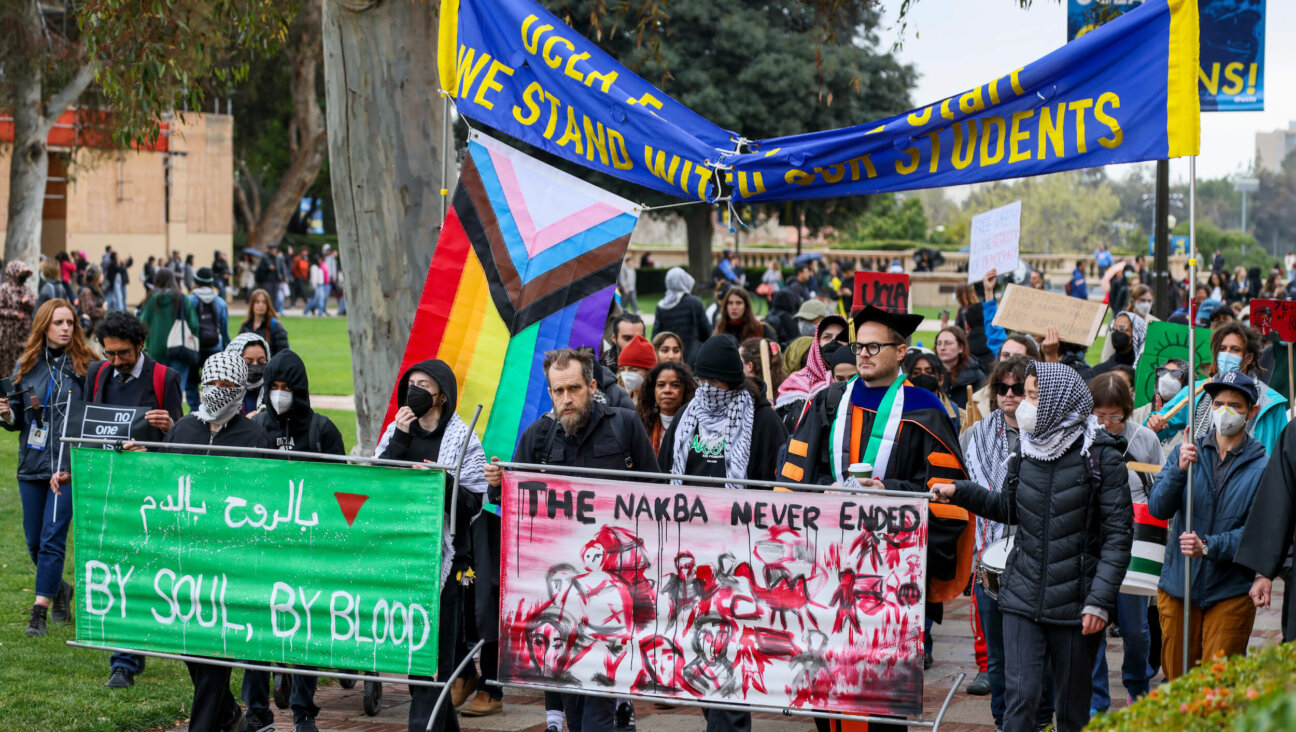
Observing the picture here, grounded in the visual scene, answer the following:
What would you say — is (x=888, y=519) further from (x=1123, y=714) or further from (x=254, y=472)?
(x=254, y=472)

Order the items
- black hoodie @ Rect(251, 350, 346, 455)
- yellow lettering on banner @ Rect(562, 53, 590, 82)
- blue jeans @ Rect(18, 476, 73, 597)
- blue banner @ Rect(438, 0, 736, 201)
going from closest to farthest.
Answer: blue banner @ Rect(438, 0, 736, 201) → yellow lettering on banner @ Rect(562, 53, 590, 82) → black hoodie @ Rect(251, 350, 346, 455) → blue jeans @ Rect(18, 476, 73, 597)

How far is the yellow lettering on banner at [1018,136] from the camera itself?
6.09 meters

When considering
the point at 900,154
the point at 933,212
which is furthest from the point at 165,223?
the point at 933,212

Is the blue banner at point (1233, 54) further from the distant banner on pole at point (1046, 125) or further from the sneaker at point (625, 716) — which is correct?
the sneaker at point (625, 716)

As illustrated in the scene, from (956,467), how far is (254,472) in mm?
2871

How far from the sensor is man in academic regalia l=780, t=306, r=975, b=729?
5.72 m

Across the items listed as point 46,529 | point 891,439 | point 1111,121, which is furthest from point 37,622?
point 1111,121

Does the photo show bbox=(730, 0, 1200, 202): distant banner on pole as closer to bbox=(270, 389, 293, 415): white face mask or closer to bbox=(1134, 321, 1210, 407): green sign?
bbox=(270, 389, 293, 415): white face mask

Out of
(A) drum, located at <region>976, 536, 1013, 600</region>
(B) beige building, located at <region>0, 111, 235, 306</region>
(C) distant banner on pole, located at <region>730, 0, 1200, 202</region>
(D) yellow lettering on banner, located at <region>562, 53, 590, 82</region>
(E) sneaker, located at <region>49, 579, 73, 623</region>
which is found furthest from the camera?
(B) beige building, located at <region>0, 111, 235, 306</region>

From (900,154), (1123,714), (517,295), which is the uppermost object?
(900,154)

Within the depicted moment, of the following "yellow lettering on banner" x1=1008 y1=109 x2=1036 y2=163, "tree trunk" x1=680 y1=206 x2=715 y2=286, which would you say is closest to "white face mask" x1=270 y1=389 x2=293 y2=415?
"yellow lettering on banner" x1=1008 y1=109 x2=1036 y2=163

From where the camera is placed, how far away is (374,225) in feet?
28.6

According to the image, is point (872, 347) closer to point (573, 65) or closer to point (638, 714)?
point (573, 65)

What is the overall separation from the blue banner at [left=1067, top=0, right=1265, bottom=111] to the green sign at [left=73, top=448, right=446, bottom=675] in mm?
9532
